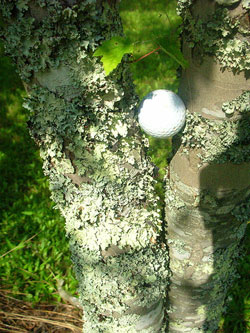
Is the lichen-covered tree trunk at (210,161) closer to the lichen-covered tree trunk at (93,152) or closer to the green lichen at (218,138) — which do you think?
the green lichen at (218,138)

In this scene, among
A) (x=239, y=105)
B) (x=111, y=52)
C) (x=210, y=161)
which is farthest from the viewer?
(x=210, y=161)

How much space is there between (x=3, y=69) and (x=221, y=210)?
5.15m

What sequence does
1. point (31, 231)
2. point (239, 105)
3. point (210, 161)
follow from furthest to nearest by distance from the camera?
1. point (31, 231)
2. point (210, 161)
3. point (239, 105)

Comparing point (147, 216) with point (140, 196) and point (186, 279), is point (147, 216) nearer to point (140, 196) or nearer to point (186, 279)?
point (140, 196)

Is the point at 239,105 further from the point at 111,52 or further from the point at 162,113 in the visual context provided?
the point at 111,52

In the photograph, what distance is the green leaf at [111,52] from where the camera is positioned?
967 millimetres

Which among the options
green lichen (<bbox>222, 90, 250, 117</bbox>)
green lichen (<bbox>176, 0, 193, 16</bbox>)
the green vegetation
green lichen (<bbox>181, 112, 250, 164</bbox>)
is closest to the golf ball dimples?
green lichen (<bbox>181, 112, 250, 164</bbox>)

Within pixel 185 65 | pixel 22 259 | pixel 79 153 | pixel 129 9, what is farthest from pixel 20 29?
pixel 129 9

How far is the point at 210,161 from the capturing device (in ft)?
4.08

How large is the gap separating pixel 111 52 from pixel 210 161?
1.87 ft

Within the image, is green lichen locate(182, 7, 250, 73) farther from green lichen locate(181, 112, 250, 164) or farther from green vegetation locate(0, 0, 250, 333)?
green vegetation locate(0, 0, 250, 333)

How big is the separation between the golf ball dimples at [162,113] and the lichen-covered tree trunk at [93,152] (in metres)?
0.06

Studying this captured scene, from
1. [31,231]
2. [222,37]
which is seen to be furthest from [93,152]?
[31,231]

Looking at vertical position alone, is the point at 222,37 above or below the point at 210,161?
Answer: above
